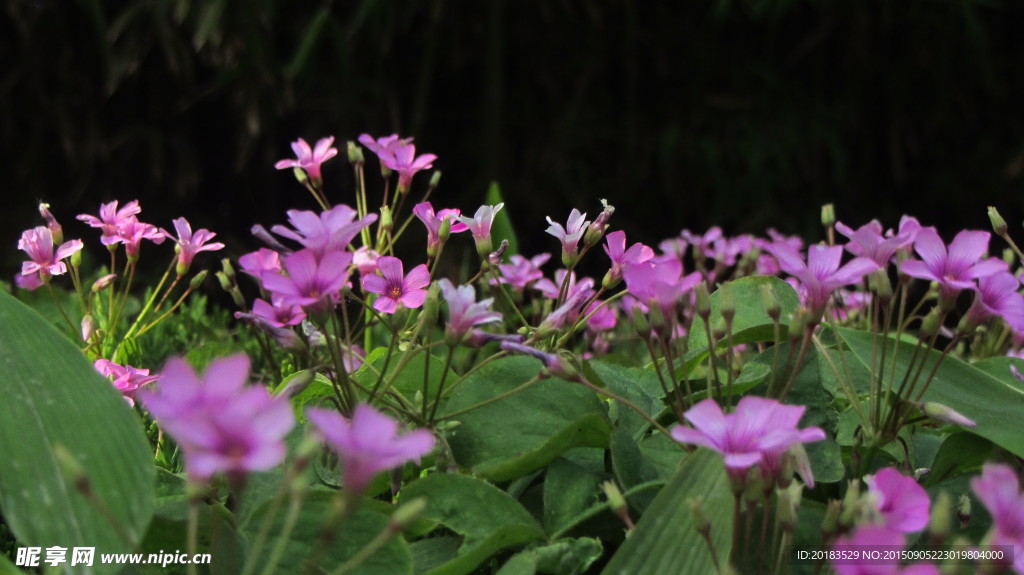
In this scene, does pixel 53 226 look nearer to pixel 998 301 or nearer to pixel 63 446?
pixel 63 446

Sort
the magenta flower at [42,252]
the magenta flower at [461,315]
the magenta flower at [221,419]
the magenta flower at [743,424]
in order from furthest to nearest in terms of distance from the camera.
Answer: the magenta flower at [42,252] < the magenta flower at [461,315] < the magenta flower at [743,424] < the magenta flower at [221,419]

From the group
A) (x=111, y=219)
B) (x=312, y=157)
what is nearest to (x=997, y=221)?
(x=312, y=157)

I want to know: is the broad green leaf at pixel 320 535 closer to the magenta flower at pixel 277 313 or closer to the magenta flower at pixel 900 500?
the magenta flower at pixel 277 313

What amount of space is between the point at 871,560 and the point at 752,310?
40 cm

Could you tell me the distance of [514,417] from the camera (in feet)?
1.88

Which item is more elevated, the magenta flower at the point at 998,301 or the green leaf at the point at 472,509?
the magenta flower at the point at 998,301

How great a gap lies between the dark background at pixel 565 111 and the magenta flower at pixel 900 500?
3.11m

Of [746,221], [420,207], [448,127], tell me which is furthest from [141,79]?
[420,207]

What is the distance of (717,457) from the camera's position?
0.46 meters

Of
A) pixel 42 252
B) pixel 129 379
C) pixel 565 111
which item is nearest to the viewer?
pixel 129 379

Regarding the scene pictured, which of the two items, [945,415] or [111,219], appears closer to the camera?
[945,415]

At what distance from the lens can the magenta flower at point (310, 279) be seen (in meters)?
0.47

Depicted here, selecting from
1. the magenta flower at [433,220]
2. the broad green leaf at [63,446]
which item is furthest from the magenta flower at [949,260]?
the broad green leaf at [63,446]

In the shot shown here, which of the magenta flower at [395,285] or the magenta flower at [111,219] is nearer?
the magenta flower at [395,285]
